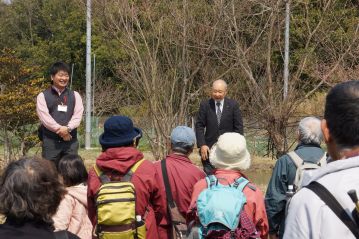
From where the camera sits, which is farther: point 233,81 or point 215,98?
point 233,81

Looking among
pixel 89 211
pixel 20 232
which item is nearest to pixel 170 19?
pixel 89 211

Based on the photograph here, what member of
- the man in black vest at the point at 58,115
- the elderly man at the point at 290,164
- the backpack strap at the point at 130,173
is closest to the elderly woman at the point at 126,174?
the backpack strap at the point at 130,173

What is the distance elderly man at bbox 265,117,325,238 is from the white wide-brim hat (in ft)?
2.57

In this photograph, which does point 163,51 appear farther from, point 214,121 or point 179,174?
point 179,174

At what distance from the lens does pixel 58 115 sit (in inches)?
264

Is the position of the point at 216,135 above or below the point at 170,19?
below

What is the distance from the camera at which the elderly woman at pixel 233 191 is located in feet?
11.4

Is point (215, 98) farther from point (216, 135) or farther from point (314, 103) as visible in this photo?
point (314, 103)

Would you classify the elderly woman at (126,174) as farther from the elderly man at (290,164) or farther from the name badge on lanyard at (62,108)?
the name badge on lanyard at (62,108)

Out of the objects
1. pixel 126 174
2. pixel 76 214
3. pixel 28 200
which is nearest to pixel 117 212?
pixel 126 174

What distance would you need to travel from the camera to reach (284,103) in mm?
12578

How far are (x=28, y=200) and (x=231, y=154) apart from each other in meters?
1.63

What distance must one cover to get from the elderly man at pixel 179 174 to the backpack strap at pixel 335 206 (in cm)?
224

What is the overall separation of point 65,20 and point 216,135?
3133cm
